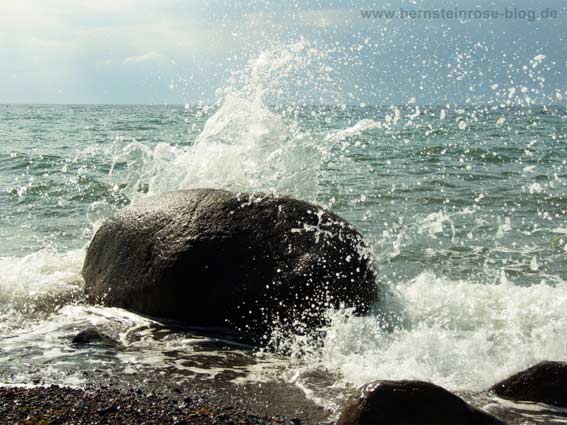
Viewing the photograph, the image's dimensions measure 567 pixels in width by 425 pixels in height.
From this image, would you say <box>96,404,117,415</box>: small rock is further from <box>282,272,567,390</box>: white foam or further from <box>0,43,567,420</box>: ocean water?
<box>282,272,567,390</box>: white foam

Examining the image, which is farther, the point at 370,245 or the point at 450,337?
the point at 370,245

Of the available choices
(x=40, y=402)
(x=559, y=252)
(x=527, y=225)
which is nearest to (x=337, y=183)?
(x=527, y=225)

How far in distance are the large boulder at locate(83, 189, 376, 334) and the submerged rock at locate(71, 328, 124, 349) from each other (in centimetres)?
76

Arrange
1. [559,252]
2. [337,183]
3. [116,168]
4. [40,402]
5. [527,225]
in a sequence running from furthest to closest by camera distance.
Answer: [116,168], [337,183], [527,225], [559,252], [40,402]

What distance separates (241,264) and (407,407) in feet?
A: 8.62

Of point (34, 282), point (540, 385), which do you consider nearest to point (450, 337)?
point (540, 385)

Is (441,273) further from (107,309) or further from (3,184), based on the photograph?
(3,184)

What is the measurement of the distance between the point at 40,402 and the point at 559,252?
6636mm

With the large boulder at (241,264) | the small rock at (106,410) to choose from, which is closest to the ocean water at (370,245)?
the large boulder at (241,264)

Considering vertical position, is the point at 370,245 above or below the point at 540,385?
above

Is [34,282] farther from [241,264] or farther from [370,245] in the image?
[370,245]

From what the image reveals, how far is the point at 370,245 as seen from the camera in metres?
6.39

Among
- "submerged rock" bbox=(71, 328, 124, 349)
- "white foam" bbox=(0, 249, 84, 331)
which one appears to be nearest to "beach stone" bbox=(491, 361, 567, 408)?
"submerged rock" bbox=(71, 328, 124, 349)

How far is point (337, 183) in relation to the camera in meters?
13.5
